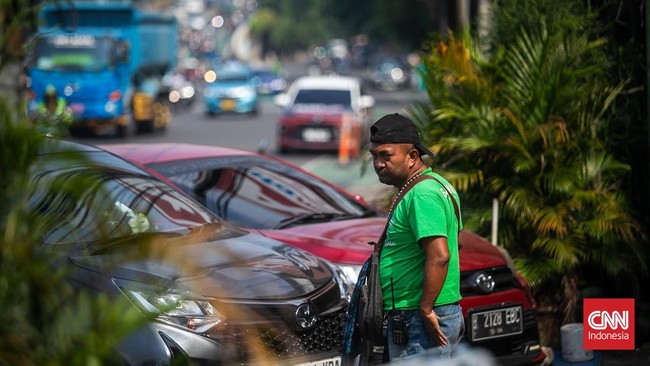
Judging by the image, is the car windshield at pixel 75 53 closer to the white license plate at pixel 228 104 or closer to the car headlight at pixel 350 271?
the white license plate at pixel 228 104

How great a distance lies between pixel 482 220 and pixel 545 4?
6.10 ft

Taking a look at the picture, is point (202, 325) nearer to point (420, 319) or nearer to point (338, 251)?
point (420, 319)

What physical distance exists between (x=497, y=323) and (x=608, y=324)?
1.27m

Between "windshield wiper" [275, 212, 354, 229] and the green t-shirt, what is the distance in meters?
3.07

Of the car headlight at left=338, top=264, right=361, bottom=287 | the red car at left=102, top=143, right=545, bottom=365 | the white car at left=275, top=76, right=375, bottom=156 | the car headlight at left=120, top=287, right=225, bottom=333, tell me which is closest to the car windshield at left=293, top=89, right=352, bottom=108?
the white car at left=275, top=76, right=375, bottom=156

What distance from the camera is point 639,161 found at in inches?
343

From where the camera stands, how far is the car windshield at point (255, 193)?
7.82 meters

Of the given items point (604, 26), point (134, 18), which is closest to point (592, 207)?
point (604, 26)

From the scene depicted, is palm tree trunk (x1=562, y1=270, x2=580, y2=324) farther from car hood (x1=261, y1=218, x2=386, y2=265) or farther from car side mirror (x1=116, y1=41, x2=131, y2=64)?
car side mirror (x1=116, y1=41, x2=131, y2=64)

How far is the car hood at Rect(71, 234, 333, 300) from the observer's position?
16.9 feet

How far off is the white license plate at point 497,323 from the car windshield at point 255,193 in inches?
62.8

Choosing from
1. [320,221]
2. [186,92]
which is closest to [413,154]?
[320,221]

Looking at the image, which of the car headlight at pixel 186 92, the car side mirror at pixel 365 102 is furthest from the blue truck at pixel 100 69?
the car headlight at pixel 186 92

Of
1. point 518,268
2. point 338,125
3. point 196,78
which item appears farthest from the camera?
point 196,78
